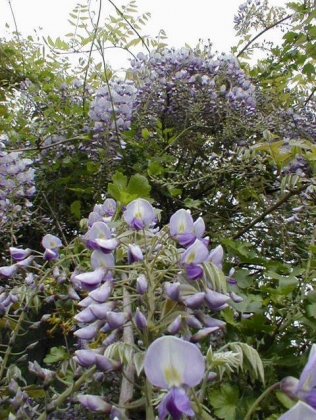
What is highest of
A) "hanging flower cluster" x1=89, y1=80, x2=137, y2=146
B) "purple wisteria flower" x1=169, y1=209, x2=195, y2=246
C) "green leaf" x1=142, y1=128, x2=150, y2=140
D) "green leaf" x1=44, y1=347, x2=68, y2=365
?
"hanging flower cluster" x1=89, y1=80, x2=137, y2=146

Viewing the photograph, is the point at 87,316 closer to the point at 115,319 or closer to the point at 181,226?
the point at 115,319

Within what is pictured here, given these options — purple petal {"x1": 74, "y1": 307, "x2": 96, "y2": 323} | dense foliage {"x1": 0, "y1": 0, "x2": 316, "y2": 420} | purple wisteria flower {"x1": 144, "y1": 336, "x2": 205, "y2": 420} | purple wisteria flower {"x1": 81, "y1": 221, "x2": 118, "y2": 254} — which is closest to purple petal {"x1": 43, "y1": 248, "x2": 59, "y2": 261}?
dense foliage {"x1": 0, "y1": 0, "x2": 316, "y2": 420}

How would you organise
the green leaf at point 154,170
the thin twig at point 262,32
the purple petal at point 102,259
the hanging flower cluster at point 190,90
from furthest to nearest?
the thin twig at point 262,32 → the hanging flower cluster at point 190,90 → the green leaf at point 154,170 → the purple petal at point 102,259

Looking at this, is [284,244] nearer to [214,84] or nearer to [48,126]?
[214,84]

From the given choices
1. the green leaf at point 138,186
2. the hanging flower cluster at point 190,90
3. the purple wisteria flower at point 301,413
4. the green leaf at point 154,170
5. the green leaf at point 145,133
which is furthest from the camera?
the hanging flower cluster at point 190,90

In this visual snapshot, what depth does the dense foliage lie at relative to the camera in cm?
55

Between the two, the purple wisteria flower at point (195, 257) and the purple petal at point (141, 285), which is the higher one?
the purple wisteria flower at point (195, 257)

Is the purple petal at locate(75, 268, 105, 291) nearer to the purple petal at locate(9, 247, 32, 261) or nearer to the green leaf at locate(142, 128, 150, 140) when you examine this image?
the purple petal at locate(9, 247, 32, 261)

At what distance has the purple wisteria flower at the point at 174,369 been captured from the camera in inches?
15.8

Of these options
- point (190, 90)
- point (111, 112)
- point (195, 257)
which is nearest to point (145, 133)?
point (111, 112)

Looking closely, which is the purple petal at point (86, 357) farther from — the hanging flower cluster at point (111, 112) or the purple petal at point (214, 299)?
the hanging flower cluster at point (111, 112)

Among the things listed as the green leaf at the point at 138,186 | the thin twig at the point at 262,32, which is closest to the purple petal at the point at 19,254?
the green leaf at the point at 138,186

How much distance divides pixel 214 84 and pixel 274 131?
0.25 m

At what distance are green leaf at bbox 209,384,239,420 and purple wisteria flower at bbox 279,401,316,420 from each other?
1.49 feet
